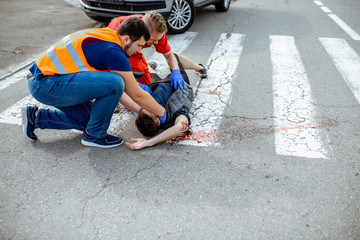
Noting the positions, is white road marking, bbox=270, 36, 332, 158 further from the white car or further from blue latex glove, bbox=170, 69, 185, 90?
the white car

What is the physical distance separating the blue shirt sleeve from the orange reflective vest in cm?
4

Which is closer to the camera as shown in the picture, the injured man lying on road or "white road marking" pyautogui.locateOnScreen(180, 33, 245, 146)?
the injured man lying on road

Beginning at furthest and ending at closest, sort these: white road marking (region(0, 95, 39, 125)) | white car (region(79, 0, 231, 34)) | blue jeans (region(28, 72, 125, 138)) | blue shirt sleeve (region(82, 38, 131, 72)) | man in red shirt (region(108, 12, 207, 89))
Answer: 1. white car (region(79, 0, 231, 34))
2. white road marking (region(0, 95, 39, 125))
3. man in red shirt (region(108, 12, 207, 89))
4. blue jeans (region(28, 72, 125, 138))
5. blue shirt sleeve (region(82, 38, 131, 72))

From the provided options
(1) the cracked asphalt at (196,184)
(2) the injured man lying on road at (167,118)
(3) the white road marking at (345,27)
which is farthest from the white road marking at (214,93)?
(3) the white road marking at (345,27)

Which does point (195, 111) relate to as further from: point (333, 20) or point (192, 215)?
point (333, 20)

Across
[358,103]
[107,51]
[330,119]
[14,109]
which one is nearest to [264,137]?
[330,119]

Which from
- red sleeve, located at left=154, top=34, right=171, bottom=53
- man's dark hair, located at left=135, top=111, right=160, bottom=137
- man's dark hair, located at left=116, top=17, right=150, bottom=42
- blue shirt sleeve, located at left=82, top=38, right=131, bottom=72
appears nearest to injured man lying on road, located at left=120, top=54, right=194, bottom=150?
man's dark hair, located at left=135, top=111, right=160, bottom=137

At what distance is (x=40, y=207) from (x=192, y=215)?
46.5 inches

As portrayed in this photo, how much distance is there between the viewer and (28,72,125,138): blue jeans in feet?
9.07

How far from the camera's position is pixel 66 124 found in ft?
10.4

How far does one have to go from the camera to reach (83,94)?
2.82 meters

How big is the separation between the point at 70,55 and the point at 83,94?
0.36 m

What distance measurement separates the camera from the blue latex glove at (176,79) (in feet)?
12.0

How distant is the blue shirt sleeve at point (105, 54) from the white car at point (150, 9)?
12.2ft
